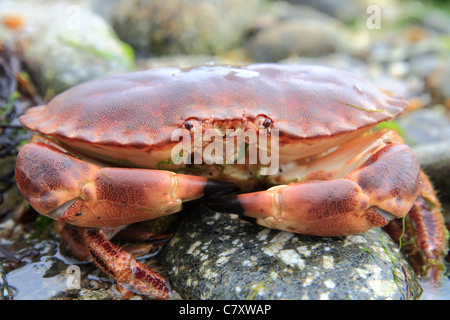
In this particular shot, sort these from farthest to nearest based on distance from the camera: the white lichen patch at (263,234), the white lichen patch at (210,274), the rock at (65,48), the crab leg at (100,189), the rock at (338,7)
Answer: the rock at (338,7) → the rock at (65,48) → the white lichen patch at (263,234) → the white lichen patch at (210,274) → the crab leg at (100,189)

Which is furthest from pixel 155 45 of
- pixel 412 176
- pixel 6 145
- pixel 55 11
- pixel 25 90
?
pixel 412 176

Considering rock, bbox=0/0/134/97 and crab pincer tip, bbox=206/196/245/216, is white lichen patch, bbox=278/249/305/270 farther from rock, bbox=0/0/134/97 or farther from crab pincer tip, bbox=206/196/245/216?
rock, bbox=0/0/134/97

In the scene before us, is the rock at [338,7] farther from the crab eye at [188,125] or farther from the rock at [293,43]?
the crab eye at [188,125]

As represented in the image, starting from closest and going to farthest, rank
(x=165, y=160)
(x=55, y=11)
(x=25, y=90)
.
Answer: (x=165, y=160) < (x=25, y=90) < (x=55, y=11)

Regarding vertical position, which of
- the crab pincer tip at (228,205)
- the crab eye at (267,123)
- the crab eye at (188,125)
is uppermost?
the crab eye at (188,125)

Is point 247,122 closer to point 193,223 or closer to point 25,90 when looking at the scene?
point 193,223

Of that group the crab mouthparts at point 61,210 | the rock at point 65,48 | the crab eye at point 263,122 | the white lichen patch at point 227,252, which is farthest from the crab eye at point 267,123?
the rock at point 65,48

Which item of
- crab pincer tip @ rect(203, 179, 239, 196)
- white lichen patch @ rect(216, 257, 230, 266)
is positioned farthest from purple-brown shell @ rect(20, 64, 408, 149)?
white lichen patch @ rect(216, 257, 230, 266)
